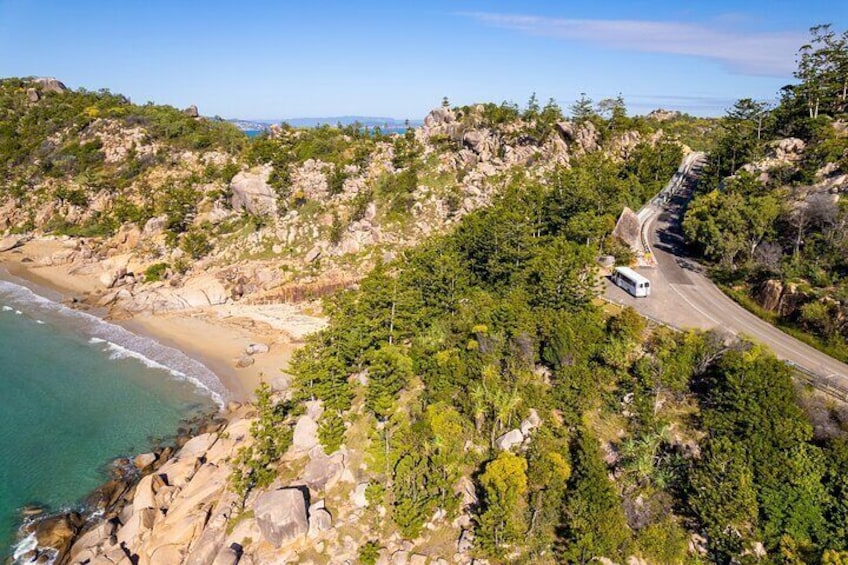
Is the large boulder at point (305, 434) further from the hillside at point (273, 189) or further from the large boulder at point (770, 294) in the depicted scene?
the large boulder at point (770, 294)

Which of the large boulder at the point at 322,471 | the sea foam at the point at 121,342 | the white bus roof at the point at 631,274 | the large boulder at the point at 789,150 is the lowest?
the sea foam at the point at 121,342

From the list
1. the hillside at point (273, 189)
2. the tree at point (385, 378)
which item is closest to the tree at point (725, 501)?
the tree at point (385, 378)

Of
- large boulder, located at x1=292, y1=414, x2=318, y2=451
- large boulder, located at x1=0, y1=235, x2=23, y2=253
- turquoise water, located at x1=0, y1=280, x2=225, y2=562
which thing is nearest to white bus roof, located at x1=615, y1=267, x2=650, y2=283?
large boulder, located at x1=292, y1=414, x2=318, y2=451

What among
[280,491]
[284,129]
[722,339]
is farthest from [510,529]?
[284,129]

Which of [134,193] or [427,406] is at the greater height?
[134,193]

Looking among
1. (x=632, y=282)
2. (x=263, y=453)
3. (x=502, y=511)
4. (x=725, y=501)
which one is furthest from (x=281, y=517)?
(x=632, y=282)

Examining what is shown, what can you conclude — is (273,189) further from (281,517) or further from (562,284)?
(281,517)

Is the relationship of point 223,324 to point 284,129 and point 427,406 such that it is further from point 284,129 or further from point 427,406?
point 284,129
